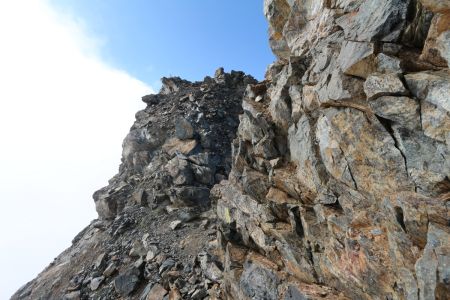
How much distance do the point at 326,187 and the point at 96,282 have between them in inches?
958

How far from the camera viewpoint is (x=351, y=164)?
12.9m

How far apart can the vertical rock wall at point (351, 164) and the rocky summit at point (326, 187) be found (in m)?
0.05

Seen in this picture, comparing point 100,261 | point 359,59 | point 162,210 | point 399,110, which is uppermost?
point 359,59

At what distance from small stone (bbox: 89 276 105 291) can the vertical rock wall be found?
47.1ft

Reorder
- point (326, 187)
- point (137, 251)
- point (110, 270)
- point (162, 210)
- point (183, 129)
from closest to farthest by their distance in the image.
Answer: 1. point (326, 187)
2. point (110, 270)
3. point (137, 251)
4. point (162, 210)
5. point (183, 129)

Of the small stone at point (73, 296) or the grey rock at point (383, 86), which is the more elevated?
the grey rock at point (383, 86)

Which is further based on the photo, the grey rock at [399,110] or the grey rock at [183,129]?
the grey rock at [183,129]

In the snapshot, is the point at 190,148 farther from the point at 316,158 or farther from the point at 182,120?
the point at 316,158

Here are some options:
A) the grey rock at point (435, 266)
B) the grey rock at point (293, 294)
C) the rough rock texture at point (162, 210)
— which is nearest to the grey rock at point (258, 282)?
the grey rock at point (293, 294)

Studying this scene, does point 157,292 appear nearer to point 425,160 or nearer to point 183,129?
point 183,129

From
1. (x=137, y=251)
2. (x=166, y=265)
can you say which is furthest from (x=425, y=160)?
(x=137, y=251)

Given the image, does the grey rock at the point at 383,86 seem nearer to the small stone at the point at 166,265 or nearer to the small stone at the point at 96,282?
the small stone at the point at 166,265

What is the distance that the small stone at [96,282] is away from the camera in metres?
28.5

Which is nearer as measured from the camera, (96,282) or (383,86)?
(383,86)
